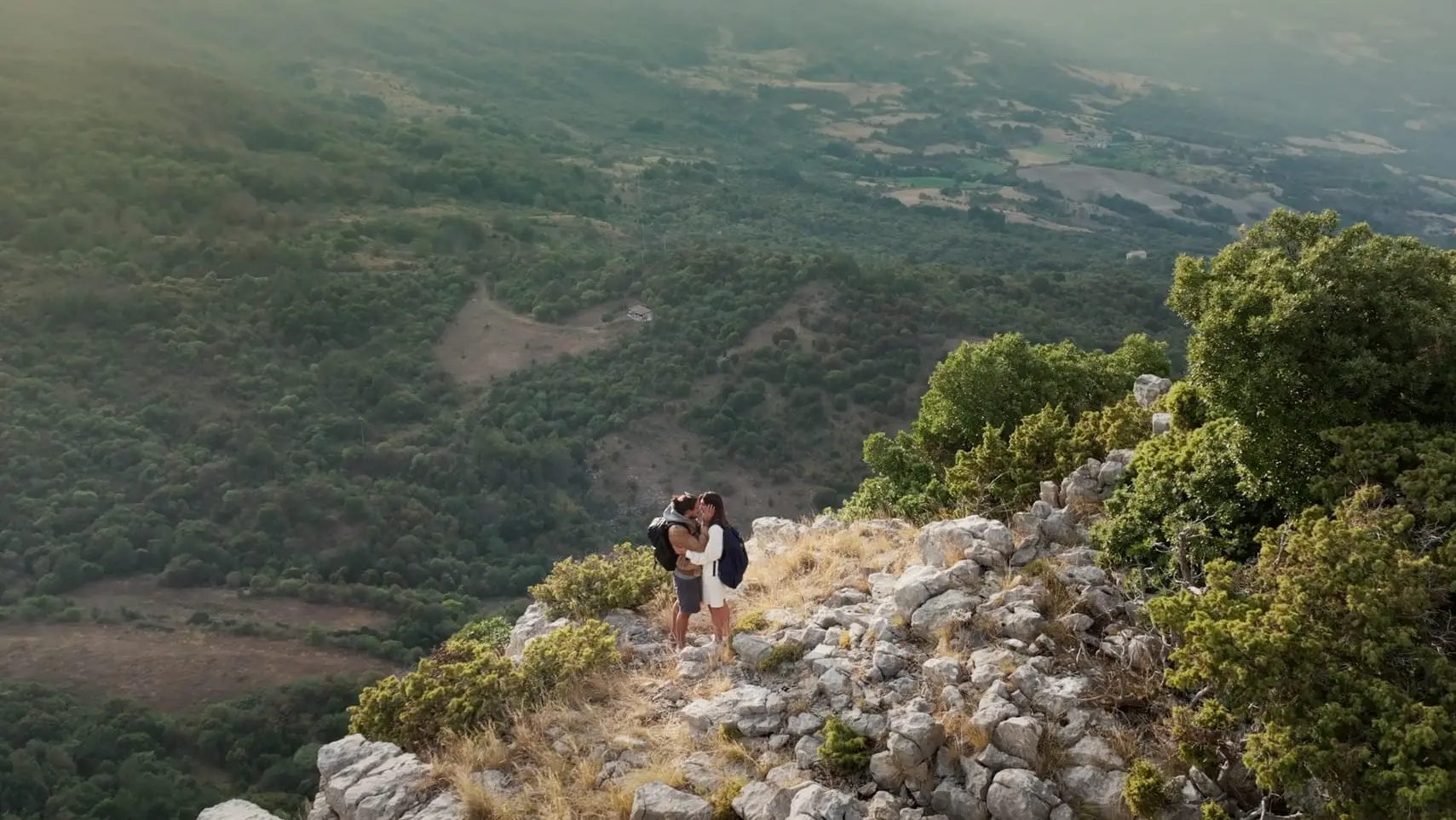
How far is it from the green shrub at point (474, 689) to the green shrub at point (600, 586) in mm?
1630

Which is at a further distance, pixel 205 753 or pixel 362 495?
pixel 362 495

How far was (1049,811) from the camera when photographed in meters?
8.00

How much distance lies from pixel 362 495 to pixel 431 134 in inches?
2646

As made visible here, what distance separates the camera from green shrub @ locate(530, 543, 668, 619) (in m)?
13.4

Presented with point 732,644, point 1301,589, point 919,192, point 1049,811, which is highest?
point 1301,589

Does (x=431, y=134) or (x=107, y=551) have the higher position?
(x=431, y=134)

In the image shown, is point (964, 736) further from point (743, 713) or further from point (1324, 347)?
point (1324, 347)

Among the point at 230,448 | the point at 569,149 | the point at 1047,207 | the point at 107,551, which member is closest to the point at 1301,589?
the point at 107,551

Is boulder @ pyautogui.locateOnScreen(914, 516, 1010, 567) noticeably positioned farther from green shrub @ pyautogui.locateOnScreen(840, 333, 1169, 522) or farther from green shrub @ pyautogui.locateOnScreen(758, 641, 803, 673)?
green shrub @ pyautogui.locateOnScreen(840, 333, 1169, 522)

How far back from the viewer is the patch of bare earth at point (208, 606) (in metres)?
40.2

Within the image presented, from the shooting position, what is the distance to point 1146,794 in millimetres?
7730

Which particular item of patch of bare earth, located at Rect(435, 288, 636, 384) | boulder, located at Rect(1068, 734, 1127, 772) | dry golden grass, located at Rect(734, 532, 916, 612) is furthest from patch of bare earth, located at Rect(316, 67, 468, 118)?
boulder, located at Rect(1068, 734, 1127, 772)

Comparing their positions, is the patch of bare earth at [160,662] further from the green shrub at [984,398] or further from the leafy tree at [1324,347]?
the leafy tree at [1324,347]

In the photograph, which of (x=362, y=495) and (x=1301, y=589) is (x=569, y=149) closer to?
(x=362, y=495)
